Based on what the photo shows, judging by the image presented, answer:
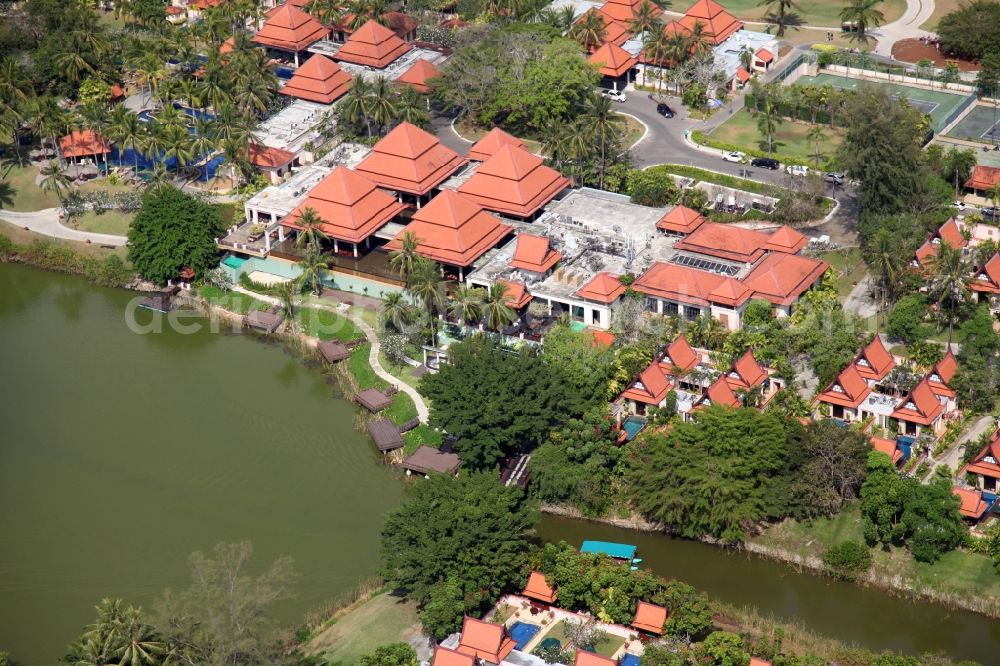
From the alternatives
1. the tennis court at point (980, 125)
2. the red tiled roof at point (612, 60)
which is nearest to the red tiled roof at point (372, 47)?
the red tiled roof at point (612, 60)

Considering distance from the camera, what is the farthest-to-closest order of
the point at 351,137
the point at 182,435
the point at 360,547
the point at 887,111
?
1. the point at 351,137
2. the point at 887,111
3. the point at 182,435
4. the point at 360,547

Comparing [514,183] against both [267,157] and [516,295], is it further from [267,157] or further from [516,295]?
[267,157]

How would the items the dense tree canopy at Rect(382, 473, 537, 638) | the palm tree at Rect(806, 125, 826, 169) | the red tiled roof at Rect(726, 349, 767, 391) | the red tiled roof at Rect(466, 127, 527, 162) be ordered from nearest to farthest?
the dense tree canopy at Rect(382, 473, 537, 638), the red tiled roof at Rect(726, 349, 767, 391), the red tiled roof at Rect(466, 127, 527, 162), the palm tree at Rect(806, 125, 826, 169)

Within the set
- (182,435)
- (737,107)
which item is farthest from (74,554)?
(737,107)

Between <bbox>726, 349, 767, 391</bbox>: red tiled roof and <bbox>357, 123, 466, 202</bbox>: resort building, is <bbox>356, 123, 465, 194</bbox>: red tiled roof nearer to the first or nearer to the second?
<bbox>357, 123, 466, 202</bbox>: resort building

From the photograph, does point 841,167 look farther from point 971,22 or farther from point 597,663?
point 597,663

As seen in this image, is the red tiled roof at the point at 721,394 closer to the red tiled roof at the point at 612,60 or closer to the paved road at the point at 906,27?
the red tiled roof at the point at 612,60

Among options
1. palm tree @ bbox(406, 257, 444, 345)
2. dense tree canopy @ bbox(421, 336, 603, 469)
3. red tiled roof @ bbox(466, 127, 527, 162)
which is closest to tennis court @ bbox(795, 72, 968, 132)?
red tiled roof @ bbox(466, 127, 527, 162)
